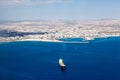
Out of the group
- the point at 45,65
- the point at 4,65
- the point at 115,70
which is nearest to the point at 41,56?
the point at 45,65

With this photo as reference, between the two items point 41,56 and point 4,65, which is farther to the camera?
point 41,56

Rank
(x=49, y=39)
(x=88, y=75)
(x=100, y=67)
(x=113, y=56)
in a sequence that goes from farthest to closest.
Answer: (x=49, y=39) < (x=113, y=56) < (x=100, y=67) < (x=88, y=75)

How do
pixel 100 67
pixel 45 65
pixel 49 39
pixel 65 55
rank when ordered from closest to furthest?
pixel 100 67, pixel 45 65, pixel 65 55, pixel 49 39

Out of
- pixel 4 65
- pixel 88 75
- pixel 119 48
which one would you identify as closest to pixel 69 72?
pixel 88 75

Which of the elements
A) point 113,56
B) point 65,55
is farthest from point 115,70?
point 65,55

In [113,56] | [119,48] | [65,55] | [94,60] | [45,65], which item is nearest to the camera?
[45,65]

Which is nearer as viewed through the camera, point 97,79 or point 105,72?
point 97,79

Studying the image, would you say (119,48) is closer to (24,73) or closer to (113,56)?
(113,56)

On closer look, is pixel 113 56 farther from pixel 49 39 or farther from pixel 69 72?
pixel 49 39

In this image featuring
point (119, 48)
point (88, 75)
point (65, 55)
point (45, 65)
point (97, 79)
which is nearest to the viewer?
point (97, 79)
